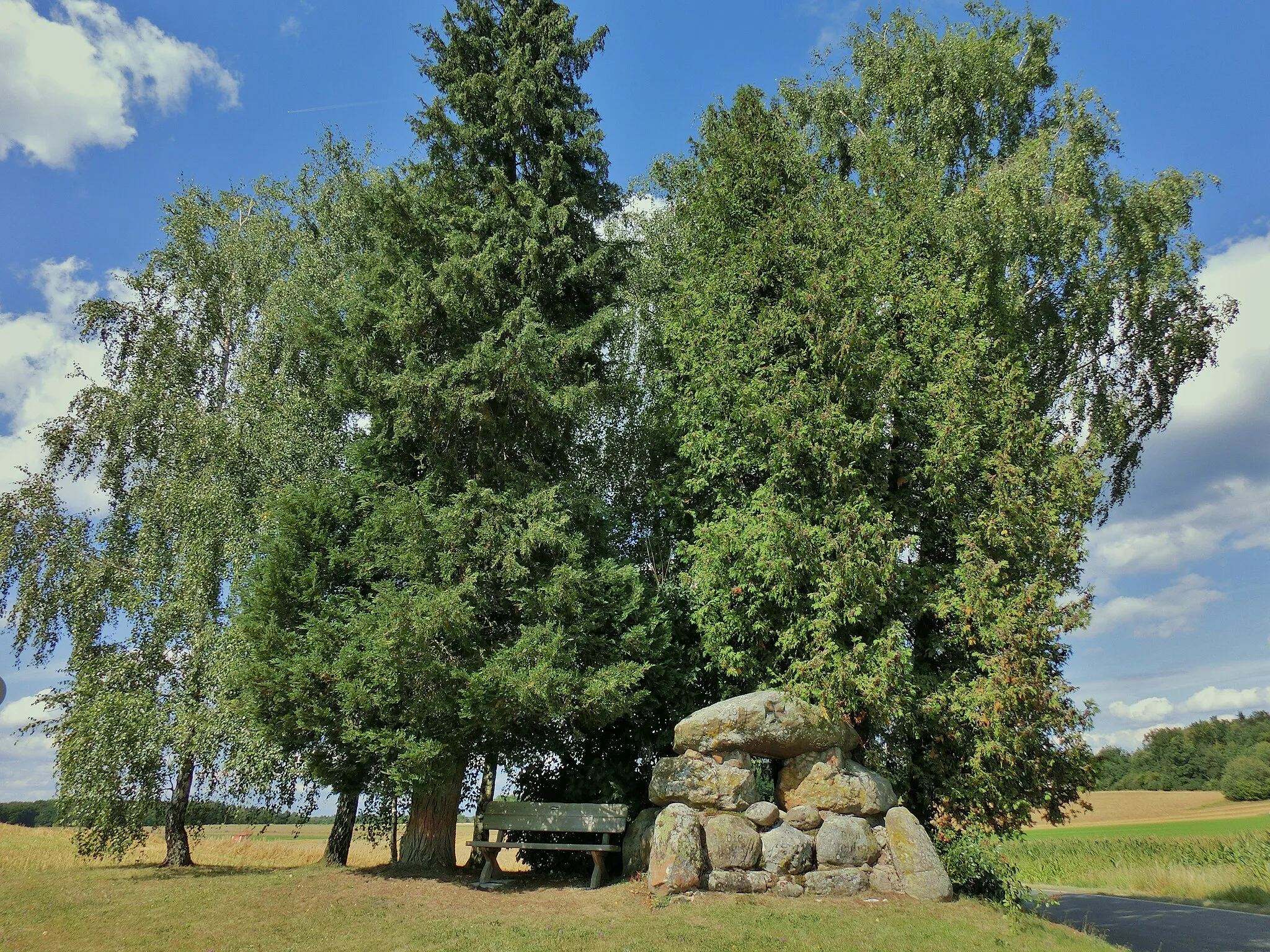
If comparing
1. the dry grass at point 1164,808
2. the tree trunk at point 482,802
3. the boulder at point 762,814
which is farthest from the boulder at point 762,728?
the dry grass at point 1164,808

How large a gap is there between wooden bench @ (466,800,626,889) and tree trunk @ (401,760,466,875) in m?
1.05

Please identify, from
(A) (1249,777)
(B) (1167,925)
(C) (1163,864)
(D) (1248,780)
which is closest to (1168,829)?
(C) (1163,864)

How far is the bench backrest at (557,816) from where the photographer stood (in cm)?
1086

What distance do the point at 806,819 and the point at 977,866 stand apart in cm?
278

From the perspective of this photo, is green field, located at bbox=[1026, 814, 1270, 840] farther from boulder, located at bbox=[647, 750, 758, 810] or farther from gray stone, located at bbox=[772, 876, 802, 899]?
boulder, located at bbox=[647, 750, 758, 810]

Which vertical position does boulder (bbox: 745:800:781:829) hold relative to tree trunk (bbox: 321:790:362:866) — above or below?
above

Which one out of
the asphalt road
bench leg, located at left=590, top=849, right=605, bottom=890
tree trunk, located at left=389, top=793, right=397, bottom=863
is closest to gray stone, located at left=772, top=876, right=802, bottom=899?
bench leg, located at left=590, top=849, right=605, bottom=890

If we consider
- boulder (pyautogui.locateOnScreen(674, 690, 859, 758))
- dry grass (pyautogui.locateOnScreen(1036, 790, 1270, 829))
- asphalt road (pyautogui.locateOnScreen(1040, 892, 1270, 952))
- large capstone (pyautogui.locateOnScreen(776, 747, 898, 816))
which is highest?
boulder (pyautogui.locateOnScreen(674, 690, 859, 758))

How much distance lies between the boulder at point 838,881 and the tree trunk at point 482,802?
16.9 feet

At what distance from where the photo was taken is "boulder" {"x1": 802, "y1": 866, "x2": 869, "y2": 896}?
31.4 ft

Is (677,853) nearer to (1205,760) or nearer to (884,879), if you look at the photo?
(884,879)

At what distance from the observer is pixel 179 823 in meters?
13.2

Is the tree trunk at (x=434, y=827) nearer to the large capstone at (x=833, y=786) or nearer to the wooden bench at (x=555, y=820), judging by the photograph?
the wooden bench at (x=555, y=820)

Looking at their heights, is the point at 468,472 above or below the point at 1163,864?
above
